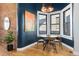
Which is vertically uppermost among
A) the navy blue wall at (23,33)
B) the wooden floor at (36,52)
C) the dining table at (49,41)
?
A: the navy blue wall at (23,33)

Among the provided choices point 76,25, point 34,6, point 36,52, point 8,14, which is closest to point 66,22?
point 76,25

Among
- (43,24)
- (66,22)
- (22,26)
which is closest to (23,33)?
(22,26)

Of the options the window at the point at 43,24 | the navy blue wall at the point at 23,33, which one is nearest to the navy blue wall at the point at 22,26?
the navy blue wall at the point at 23,33

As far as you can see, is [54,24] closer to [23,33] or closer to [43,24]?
[43,24]

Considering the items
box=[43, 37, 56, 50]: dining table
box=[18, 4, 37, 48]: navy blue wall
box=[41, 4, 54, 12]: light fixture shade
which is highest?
box=[41, 4, 54, 12]: light fixture shade

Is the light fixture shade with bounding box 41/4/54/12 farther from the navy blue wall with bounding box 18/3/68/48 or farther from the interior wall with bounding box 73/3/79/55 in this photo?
the interior wall with bounding box 73/3/79/55

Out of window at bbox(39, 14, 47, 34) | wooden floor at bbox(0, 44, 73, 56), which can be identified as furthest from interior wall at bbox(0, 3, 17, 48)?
window at bbox(39, 14, 47, 34)

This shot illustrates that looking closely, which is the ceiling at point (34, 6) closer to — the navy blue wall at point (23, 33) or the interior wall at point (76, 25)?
the navy blue wall at point (23, 33)

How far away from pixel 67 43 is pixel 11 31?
0.95 meters

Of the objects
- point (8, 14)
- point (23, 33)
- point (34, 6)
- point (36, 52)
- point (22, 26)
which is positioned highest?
point (34, 6)

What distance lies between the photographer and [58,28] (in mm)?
2471

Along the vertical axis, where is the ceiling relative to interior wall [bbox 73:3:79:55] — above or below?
above

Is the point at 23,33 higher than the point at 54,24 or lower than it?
lower

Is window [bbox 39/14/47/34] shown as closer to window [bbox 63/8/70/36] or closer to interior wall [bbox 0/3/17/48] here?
window [bbox 63/8/70/36]
